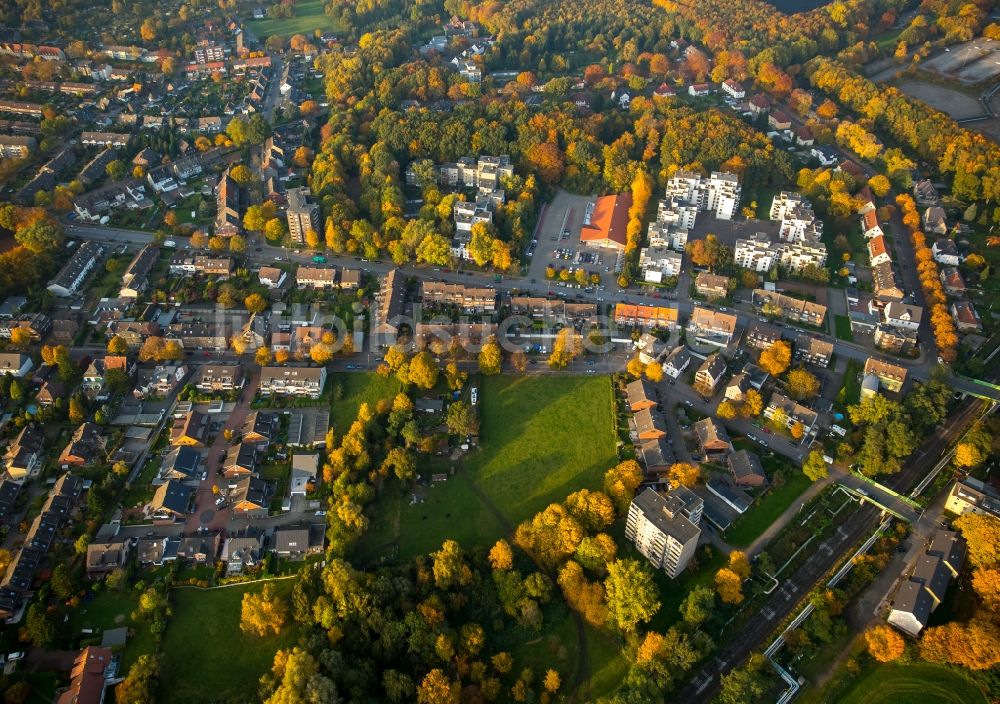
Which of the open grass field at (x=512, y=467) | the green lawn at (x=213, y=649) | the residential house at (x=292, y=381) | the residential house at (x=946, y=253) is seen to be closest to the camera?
the green lawn at (x=213, y=649)

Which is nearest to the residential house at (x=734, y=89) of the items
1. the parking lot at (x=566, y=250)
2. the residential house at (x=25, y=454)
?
the parking lot at (x=566, y=250)

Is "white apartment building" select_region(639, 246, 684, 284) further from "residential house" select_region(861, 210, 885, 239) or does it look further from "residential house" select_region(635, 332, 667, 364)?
"residential house" select_region(861, 210, 885, 239)

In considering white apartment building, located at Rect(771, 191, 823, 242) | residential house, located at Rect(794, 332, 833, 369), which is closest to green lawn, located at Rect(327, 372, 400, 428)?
residential house, located at Rect(794, 332, 833, 369)

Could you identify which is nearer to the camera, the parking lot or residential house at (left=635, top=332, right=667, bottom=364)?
residential house at (left=635, top=332, right=667, bottom=364)

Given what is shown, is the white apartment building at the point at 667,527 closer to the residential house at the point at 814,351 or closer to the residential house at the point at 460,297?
the residential house at the point at 814,351

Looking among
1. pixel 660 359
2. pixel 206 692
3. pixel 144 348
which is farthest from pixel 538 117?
pixel 206 692

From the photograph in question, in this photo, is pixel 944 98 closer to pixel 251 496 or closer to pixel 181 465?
pixel 251 496

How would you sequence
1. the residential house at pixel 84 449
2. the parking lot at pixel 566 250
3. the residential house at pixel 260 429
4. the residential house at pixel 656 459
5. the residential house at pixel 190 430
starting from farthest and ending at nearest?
the parking lot at pixel 566 250 → the residential house at pixel 260 429 → the residential house at pixel 190 430 → the residential house at pixel 84 449 → the residential house at pixel 656 459
